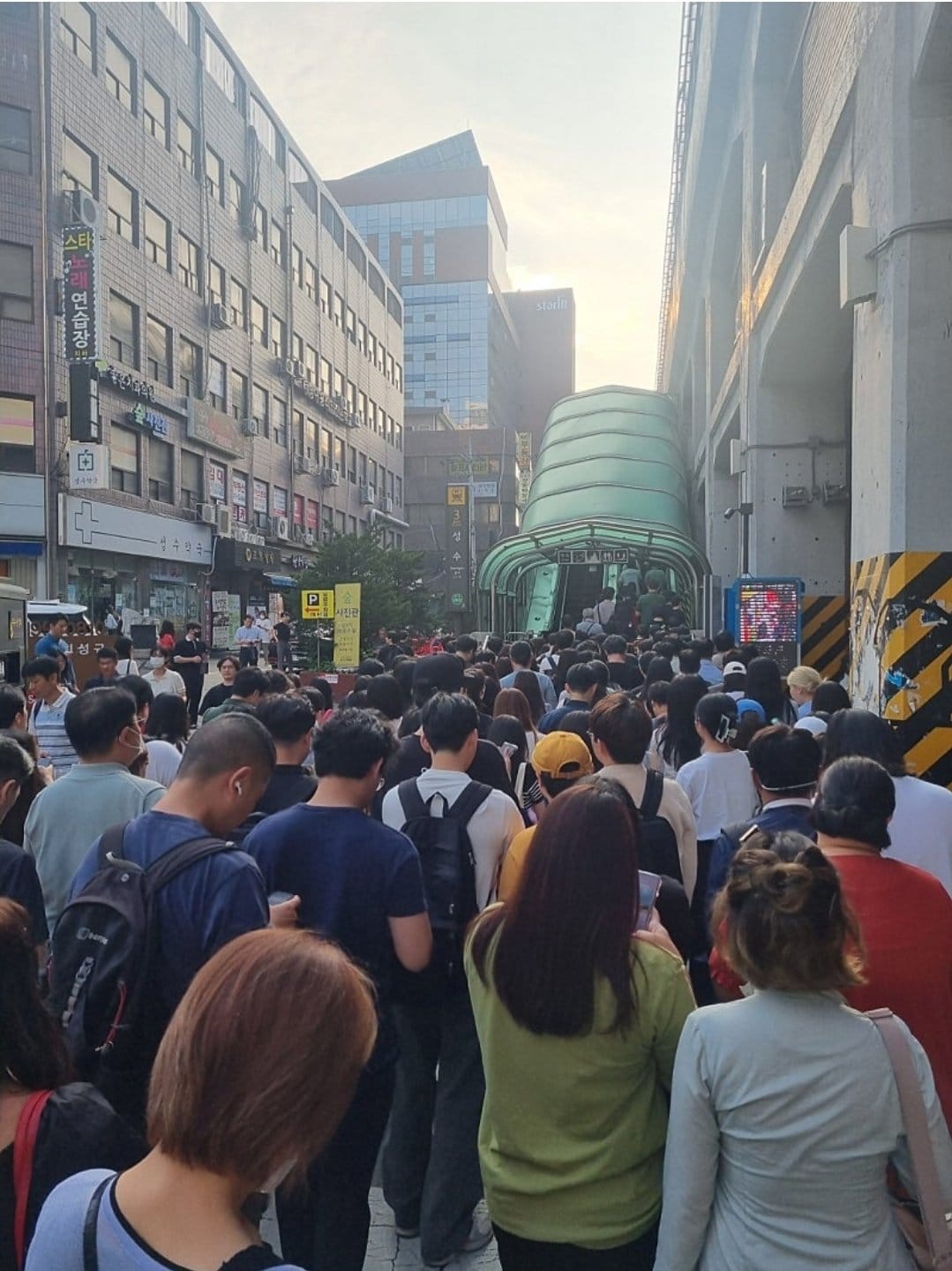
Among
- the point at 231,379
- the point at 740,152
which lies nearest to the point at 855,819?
the point at 740,152

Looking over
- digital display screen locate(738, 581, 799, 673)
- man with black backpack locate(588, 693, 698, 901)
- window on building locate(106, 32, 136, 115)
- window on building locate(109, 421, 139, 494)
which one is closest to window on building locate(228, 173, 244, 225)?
window on building locate(106, 32, 136, 115)

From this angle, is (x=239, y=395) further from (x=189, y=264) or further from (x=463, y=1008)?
(x=463, y=1008)

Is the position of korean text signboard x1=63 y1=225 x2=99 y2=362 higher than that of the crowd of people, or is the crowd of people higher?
korean text signboard x1=63 y1=225 x2=99 y2=362

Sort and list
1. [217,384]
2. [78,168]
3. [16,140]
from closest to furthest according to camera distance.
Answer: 1. [16,140]
2. [78,168]
3. [217,384]

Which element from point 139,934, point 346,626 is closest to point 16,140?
point 346,626

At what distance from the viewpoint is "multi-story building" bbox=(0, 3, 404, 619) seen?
74.4 ft

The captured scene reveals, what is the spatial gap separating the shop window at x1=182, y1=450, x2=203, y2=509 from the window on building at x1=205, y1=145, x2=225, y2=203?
9498 mm

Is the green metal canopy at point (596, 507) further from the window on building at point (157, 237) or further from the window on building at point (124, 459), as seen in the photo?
the window on building at point (157, 237)

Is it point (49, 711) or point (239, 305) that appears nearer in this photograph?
point (49, 711)

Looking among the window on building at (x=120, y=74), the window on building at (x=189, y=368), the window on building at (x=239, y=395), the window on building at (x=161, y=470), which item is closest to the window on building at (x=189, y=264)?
the window on building at (x=189, y=368)

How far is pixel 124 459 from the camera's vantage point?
2641 cm

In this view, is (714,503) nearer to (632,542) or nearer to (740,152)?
(632,542)

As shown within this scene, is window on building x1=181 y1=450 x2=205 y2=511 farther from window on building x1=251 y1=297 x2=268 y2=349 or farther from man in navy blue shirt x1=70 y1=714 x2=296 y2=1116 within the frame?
man in navy blue shirt x1=70 y1=714 x2=296 y2=1116

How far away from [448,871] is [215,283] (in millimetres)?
33438
